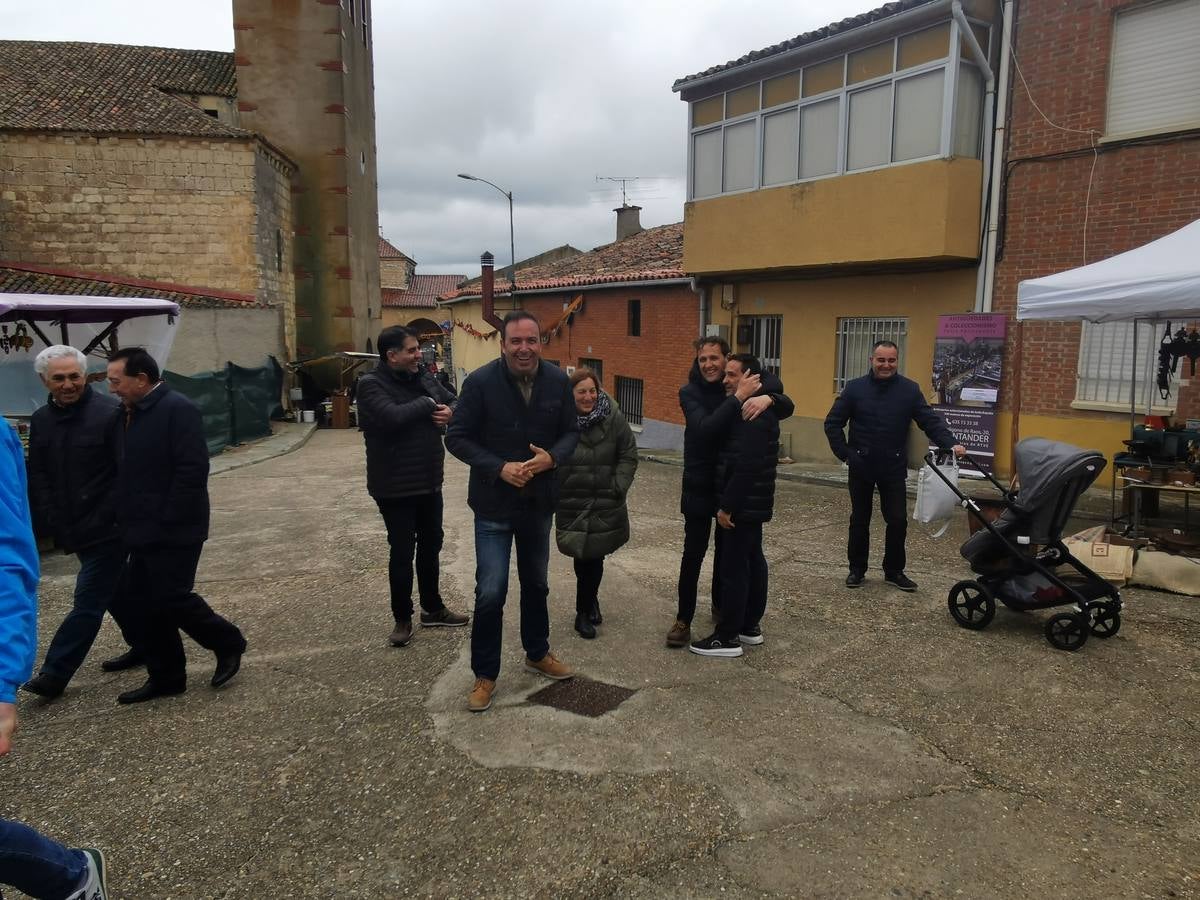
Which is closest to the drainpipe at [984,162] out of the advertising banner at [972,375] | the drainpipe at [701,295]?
the advertising banner at [972,375]

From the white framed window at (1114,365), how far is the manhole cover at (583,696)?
25.6ft

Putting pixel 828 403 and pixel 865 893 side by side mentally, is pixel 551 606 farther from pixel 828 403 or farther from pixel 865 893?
pixel 828 403

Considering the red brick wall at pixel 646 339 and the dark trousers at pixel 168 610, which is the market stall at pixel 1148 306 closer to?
the dark trousers at pixel 168 610

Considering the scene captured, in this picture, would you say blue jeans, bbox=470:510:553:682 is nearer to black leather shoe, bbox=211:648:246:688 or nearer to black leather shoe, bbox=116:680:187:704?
black leather shoe, bbox=211:648:246:688

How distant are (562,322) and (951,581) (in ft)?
53.0

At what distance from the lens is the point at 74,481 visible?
3.91 m

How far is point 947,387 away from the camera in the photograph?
34.9ft

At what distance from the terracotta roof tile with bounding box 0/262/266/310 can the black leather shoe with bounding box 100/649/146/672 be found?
14.5 m

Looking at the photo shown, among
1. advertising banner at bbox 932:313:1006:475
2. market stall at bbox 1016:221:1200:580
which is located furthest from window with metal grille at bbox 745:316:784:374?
market stall at bbox 1016:221:1200:580

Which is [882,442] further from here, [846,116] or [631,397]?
[631,397]

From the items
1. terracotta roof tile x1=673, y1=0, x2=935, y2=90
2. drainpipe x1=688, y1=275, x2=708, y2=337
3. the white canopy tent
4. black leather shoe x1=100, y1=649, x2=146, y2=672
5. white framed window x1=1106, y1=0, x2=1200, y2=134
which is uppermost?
terracotta roof tile x1=673, y1=0, x2=935, y2=90

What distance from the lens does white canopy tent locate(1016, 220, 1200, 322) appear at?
5754 mm

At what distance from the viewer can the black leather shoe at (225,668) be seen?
4098 millimetres

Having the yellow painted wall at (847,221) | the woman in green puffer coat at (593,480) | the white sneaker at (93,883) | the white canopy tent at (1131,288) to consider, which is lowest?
the white sneaker at (93,883)
